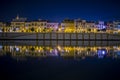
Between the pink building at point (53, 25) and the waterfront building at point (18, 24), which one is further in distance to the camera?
the pink building at point (53, 25)

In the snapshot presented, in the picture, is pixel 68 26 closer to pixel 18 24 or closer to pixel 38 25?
pixel 38 25

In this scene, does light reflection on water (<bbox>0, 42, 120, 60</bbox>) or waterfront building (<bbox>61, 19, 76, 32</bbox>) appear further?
waterfront building (<bbox>61, 19, 76, 32</bbox>)

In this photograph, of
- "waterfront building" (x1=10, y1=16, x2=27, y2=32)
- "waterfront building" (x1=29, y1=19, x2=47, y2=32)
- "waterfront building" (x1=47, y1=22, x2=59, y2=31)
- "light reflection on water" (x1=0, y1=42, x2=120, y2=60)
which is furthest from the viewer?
"waterfront building" (x1=47, y1=22, x2=59, y2=31)

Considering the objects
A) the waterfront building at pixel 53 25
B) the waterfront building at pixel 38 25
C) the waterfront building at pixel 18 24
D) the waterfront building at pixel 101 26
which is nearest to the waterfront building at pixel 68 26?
the waterfront building at pixel 53 25

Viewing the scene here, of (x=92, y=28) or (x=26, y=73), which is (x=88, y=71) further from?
(x=92, y=28)

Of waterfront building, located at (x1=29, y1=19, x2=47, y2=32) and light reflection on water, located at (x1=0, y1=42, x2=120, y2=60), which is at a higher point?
waterfront building, located at (x1=29, y1=19, x2=47, y2=32)

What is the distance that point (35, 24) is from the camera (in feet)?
207

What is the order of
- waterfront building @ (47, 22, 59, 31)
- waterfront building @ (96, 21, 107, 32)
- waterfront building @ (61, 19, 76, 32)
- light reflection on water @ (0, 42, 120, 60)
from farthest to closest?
waterfront building @ (96, 21, 107, 32)
waterfront building @ (47, 22, 59, 31)
waterfront building @ (61, 19, 76, 32)
light reflection on water @ (0, 42, 120, 60)

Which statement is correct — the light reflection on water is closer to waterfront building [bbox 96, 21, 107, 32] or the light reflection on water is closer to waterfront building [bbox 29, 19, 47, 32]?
waterfront building [bbox 29, 19, 47, 32]

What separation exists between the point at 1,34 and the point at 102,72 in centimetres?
4244

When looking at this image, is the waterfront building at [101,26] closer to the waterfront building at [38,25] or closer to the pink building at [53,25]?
the pink building at [53,25]

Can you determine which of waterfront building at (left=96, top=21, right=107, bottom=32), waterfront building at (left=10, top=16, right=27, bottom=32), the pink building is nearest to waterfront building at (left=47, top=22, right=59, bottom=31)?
the pink building

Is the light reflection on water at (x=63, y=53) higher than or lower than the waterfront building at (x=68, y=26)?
lower

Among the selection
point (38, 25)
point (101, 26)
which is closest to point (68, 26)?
point (38, 25)
